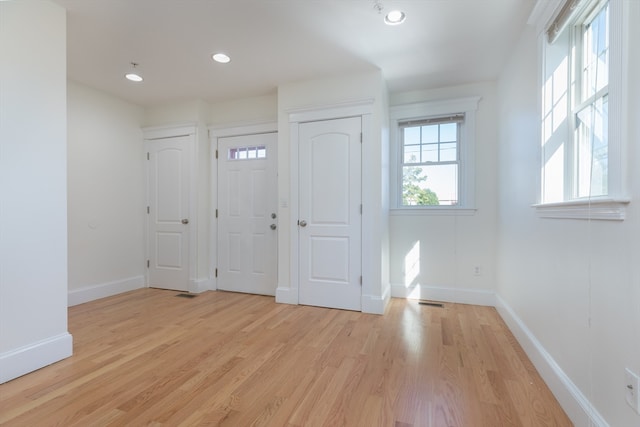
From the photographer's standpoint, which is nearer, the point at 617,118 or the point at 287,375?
the point at 617,118

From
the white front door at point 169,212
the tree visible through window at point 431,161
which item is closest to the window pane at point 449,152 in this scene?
the tree visible through window at point 431,161

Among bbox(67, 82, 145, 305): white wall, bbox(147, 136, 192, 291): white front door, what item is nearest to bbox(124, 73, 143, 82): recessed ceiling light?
bbox(67, 82, 145, 305): white wall

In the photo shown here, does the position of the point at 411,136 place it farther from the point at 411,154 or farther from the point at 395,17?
the point at 395,17

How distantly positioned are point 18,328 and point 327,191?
2.65 metres

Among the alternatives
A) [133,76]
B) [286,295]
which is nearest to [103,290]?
[286,295]

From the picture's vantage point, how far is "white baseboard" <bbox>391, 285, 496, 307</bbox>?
3336mm

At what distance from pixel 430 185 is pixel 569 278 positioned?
2.12 m

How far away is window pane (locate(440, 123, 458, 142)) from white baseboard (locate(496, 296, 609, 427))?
6.82ft

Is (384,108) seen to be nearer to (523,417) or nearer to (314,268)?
(314,268)

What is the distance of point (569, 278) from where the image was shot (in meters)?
1.59

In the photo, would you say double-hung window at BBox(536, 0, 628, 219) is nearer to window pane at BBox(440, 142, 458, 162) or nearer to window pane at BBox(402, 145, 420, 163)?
window pane at BBox(440, 142, 458, 162)

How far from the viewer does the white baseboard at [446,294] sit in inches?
131

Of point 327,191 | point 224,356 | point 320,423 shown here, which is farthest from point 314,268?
point 320,423

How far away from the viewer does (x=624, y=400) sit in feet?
3.73
